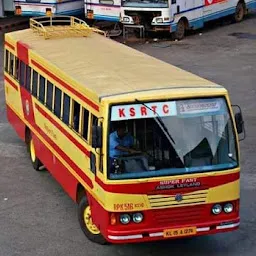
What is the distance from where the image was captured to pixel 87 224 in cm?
927

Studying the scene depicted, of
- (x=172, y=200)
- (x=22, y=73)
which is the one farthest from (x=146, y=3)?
(x=172, y=200)

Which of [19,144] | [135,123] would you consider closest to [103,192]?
[135,123]

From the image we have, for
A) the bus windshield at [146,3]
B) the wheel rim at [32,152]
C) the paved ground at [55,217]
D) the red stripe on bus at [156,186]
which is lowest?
the paved ground at [55,217]

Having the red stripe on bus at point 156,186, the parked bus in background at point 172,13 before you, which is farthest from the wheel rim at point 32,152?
the parked bus in background at point 172,13

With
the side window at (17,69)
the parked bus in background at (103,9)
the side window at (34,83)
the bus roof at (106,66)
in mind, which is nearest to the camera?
the bus roof at (106,66)

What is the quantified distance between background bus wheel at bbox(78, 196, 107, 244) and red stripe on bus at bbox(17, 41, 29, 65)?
3646 mm

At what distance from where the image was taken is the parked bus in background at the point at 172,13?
23422 millimetres

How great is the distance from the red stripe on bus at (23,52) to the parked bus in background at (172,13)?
11438 mm

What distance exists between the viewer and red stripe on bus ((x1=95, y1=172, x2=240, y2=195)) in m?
7.99

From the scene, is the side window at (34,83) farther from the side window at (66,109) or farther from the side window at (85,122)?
the side window at (85,122)

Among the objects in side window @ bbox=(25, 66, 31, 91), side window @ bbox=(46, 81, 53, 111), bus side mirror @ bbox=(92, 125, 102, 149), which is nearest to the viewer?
bus side mirror @ bbox=(92, 125, 102, 149)

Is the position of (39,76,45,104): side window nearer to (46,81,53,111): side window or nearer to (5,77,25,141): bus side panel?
(46,81,53,111): side window

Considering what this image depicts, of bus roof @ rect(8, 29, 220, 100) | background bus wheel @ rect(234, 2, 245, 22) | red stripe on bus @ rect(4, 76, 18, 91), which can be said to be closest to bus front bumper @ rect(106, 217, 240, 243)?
bus roof @ rect(8, 29, 220, 100)

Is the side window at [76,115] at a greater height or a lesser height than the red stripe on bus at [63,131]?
greater
